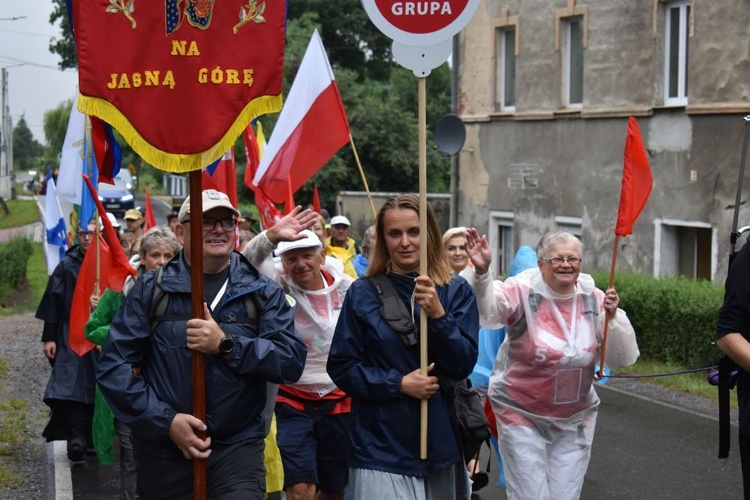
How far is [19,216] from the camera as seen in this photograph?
44.9 metres

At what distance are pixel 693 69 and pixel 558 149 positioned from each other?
14.1 ft

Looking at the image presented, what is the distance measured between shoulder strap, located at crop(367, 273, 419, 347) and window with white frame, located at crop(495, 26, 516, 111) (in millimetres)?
19286

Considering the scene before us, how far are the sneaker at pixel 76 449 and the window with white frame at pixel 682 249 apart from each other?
11.7 m

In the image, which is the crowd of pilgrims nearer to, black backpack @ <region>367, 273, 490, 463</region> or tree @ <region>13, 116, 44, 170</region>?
black backpack @ <region>367, 273, 490, 463</region>

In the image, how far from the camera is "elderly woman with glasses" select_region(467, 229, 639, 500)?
630 cm

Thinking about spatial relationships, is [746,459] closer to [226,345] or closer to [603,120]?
[226,345]

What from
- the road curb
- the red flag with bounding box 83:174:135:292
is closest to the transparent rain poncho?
the red flag with bounding box 83:174:135:292

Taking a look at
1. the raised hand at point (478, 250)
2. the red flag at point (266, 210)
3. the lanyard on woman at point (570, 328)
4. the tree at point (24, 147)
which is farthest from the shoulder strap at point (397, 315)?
the tree at point (24, 147)

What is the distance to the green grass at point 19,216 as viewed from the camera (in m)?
41.3

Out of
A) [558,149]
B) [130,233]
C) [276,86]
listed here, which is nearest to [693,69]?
[558,149]

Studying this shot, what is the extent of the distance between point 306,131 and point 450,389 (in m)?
4.82

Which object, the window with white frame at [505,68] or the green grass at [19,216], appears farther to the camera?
the green grass at [19,216]

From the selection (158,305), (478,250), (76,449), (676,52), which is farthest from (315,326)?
(676,52)

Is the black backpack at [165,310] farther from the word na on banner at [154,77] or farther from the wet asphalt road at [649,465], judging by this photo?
the wet asphalt road at [649,465]
